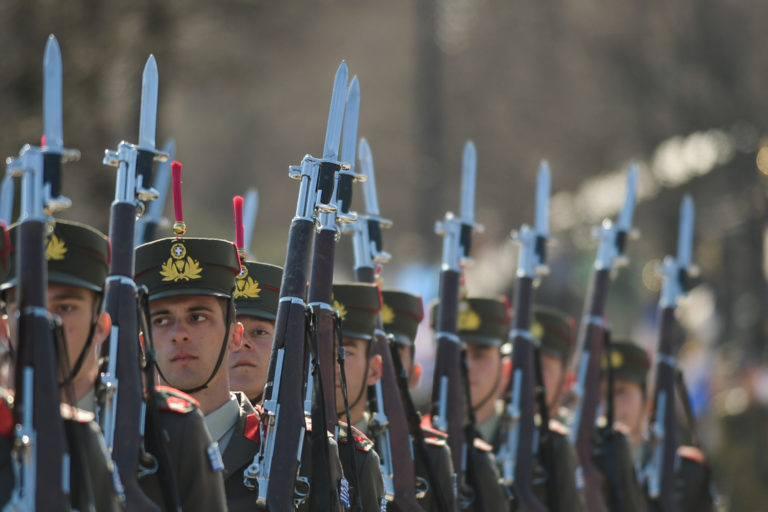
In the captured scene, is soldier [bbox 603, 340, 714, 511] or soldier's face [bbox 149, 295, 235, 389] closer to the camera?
soldier's face [bbox 149, 295, 235, 389]

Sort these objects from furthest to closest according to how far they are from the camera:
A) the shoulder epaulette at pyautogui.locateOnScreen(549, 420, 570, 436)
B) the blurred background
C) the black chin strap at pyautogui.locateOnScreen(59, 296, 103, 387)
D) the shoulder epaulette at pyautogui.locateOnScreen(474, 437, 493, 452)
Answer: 1. the blurred background
2. the shoulder epaulette at pyautogui.locateOnScreen(549, 420, 570, 436)
3. the shoulder epaulette at pyautogui.locateOnScreen(474, 437, 493, 452)
4. the black chin strap at pyautogui.locateOnScreen(59, 296, 103, 387)

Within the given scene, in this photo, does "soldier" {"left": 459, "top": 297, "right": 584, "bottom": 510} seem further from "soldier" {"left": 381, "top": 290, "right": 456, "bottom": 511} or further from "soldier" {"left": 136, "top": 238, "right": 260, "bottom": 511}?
"soldier" {"left": 136, "top": 238, "right": 260, "bottom": 511}

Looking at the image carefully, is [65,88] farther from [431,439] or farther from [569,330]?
[431,439]

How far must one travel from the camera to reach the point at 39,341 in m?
3.72

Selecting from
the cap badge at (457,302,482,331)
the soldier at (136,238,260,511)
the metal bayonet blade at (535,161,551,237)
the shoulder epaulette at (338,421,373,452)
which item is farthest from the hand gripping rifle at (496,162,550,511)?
the soldier at (136,238,260,511)

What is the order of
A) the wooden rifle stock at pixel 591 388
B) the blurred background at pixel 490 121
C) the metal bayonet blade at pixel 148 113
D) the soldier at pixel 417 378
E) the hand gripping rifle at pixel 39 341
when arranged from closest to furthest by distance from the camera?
the hand gripping rifle at pixel 39 341 → the metal bayonet blade at pixel 148 113 → the soldier at pixel 417 378 → the wooden rifle stock at pixel 591 388 → the blurred background at pixel 490 121

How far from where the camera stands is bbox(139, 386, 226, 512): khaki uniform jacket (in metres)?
4.41

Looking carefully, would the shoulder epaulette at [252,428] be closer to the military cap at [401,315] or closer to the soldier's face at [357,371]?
the soldier's face at [357,371]

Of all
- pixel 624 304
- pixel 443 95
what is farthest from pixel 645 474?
pixel 443 95

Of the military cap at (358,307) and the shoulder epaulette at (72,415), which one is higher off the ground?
the military cap at (358,307)

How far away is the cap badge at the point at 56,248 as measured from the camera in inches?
164

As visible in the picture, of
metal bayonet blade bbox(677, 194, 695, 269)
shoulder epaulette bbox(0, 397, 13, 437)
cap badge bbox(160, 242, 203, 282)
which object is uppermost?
metal bayonet blade bbox(677, 194, 695, 269)

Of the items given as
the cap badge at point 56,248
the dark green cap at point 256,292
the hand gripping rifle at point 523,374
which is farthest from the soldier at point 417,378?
the cap badge at point 56,248

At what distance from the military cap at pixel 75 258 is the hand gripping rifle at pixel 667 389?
5232 mm
